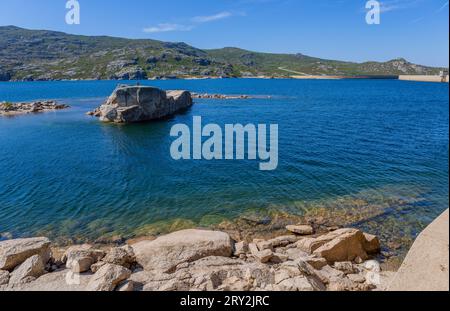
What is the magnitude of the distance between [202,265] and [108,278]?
501 cm

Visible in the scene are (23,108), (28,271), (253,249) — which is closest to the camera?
(28,271)

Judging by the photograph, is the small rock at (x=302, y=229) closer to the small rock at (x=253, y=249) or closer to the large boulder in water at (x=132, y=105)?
the small rock at (x=253, y=249)

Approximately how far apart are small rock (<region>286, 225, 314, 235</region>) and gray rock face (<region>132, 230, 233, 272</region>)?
5.59m

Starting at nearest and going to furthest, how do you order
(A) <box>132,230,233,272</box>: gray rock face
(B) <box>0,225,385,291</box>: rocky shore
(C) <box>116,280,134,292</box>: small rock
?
(C) <box>116,280,134,292</box>: small rock → (B) <box>0,225,385,291</box>: rocky shore → (A) <box>132,230,233,272</box>: gray rock face

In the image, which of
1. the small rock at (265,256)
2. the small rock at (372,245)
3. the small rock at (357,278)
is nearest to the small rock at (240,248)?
the small rock at (265,256)

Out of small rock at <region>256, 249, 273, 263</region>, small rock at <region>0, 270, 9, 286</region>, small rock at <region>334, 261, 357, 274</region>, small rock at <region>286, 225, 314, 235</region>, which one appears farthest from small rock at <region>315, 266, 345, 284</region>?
small rock at <region>0, 270, 9, 286</region>

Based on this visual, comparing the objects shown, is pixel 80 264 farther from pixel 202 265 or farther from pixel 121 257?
pixel 202 265

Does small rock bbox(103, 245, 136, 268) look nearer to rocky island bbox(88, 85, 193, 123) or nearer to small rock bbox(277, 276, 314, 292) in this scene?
small rock bbox(277, 276, 314, 292)

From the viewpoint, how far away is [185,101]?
304 ft

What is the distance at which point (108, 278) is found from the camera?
41.1 feet

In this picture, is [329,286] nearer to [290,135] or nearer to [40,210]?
[40,210]

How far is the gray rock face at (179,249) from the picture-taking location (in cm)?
1566

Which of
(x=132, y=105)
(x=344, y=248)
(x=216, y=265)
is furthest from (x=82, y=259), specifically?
(x=132, y=105)

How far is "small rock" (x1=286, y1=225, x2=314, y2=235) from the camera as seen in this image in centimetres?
2092
